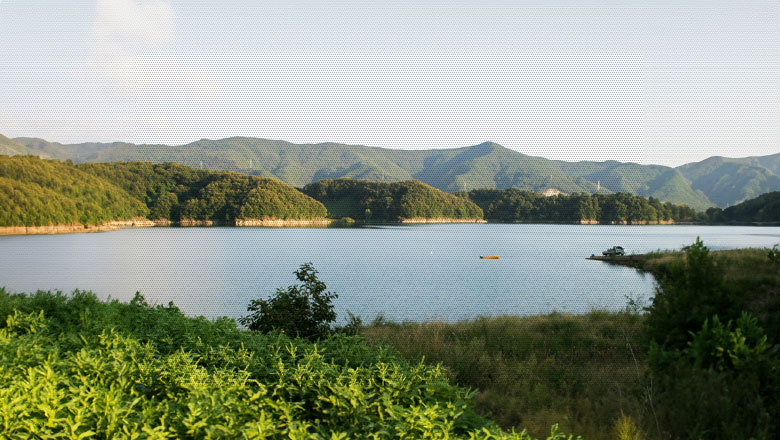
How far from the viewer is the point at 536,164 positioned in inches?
604

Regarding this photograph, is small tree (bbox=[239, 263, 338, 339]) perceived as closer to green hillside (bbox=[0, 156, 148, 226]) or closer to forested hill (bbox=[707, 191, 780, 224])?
green hillside (bbox=[0, 156, 148, 226])

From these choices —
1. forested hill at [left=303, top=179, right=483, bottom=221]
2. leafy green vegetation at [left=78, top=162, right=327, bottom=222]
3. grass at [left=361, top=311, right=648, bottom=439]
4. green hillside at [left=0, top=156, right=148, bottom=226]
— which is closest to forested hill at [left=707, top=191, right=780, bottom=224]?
forested hill at [left=303, top=179, right=483, bottom=221]

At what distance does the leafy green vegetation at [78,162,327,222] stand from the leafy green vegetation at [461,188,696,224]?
4584 mm

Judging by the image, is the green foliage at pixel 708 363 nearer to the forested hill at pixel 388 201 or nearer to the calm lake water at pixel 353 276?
the calm lake water at pixel 353 276

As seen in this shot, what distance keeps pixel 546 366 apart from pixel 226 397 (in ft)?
12.6

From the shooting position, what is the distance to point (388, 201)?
12289mm

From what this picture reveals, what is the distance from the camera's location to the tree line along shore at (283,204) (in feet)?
40.5

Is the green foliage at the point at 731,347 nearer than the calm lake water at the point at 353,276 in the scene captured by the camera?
Yes

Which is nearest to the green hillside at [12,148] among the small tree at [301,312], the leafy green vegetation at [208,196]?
the leafy green vegetation at [208,196]

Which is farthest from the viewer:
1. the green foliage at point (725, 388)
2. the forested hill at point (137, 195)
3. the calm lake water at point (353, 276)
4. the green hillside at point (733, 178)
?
the green hillside at point (733, 178)

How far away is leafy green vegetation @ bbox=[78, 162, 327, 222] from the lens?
44.6 ft

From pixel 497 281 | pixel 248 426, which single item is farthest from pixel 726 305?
pixel 497 281

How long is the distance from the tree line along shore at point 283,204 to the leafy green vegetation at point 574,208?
26mm

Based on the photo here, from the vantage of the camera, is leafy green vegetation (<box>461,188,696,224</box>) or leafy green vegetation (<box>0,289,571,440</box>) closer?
leafy green vegetation (<box>0,289,571,440</box>)
